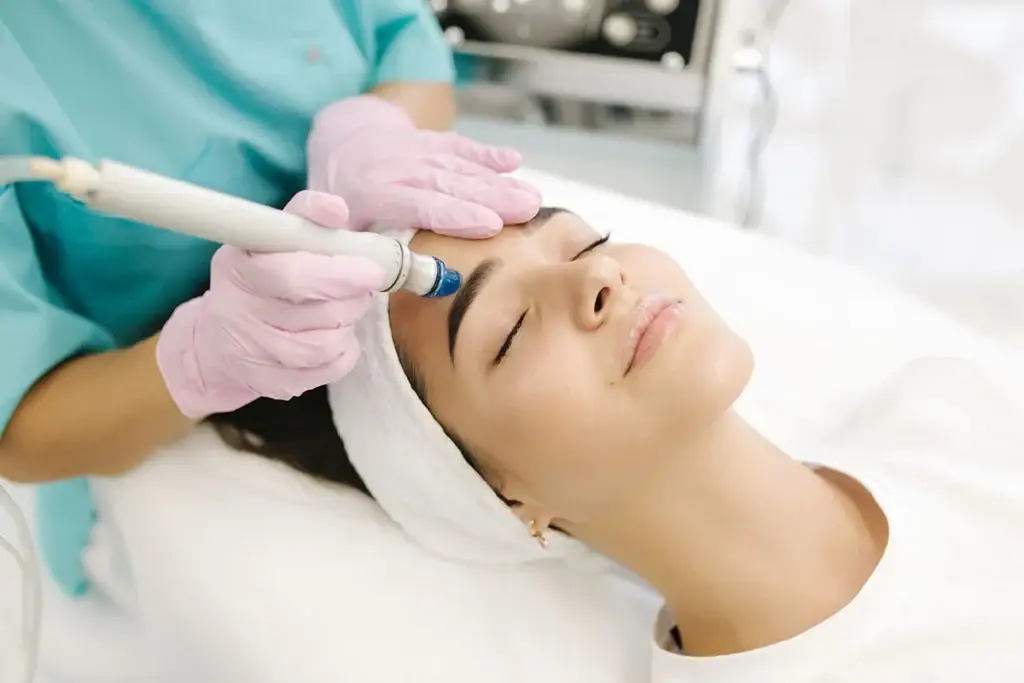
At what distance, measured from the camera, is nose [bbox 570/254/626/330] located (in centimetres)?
80

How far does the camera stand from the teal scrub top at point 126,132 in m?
0.84

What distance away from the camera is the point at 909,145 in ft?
4.73

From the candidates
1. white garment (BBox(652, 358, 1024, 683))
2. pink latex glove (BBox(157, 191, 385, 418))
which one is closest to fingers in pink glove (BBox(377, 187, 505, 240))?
pink latex glove (BBox(157, 191, 385, 418))

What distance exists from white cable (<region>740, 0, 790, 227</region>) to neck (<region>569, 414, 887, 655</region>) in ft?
2.02

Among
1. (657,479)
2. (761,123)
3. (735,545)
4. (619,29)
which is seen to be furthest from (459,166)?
(761,123)

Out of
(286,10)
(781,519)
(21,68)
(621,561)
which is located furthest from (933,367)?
(21,68)

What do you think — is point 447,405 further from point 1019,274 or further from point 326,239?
point 1019,274

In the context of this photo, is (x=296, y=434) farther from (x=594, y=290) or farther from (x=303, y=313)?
(x=594, y=290)

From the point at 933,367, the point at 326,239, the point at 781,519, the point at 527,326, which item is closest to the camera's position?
the point at 326,239

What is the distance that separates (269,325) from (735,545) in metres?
0.51

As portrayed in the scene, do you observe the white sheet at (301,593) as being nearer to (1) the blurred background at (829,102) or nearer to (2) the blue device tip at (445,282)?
(2) the blue device tip at (445,282)

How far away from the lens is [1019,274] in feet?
4.45

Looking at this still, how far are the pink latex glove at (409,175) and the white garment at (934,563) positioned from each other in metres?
0.48

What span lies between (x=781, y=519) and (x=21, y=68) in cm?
84
